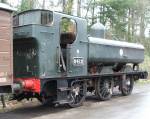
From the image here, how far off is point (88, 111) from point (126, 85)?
208 inches

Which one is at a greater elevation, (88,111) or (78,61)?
(78,61)

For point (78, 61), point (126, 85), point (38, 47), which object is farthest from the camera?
point (126, 85)

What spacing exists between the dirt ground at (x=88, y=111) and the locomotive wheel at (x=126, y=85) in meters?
1.78

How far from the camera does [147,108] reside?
45.1 ft

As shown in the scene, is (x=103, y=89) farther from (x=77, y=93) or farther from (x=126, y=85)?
(x=126, y=85)

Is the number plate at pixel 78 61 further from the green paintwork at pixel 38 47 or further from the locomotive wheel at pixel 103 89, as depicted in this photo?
the locomotive wheel at pixel 103 89

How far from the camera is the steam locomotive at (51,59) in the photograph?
12.0 meters

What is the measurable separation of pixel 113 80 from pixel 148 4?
1089 inches

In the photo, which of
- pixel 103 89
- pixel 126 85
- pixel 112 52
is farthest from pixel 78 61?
pixel 126 85

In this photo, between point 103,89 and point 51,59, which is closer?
point 51,59

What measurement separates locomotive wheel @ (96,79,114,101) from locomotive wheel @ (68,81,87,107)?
1240mm

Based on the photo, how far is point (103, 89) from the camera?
16.0 m

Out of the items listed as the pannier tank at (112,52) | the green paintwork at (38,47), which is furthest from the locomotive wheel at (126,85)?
the green paintwork at (38,47)

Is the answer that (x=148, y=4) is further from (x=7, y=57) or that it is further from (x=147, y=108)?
(x=7, y=57)
